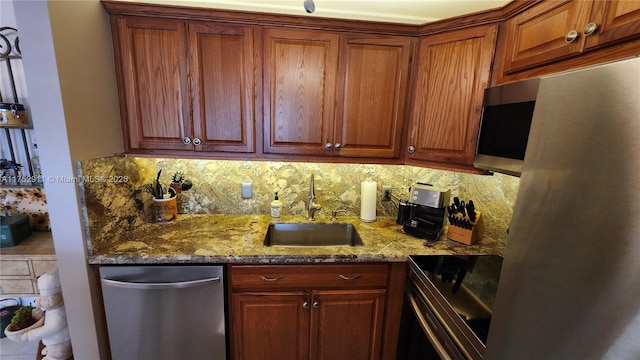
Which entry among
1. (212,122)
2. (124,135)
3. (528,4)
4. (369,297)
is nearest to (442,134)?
(528,4)

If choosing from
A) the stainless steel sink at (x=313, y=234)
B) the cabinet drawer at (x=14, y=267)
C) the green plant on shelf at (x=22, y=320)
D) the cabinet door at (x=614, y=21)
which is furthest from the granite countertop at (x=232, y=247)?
the cabinet door at (x=614, y=21)

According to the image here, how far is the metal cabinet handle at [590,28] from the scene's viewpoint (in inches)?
32.3

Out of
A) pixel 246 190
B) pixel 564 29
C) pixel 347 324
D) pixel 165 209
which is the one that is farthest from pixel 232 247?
pixel 564 29

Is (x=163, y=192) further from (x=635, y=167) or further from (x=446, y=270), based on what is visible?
(x=635, y=167)

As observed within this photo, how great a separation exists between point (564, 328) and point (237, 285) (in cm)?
132

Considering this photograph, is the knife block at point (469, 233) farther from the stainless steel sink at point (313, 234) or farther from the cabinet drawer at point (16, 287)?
the cabinet drawer at point (16, 287)

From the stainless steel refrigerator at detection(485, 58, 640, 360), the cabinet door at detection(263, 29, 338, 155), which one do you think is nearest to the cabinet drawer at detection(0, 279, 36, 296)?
the cabinet door at detection(263, 29, 338, 155)

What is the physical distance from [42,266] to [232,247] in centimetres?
138

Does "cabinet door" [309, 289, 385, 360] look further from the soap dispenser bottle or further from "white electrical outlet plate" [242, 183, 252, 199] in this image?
"white electrical outlet plate" [242, 183, 252, 199]

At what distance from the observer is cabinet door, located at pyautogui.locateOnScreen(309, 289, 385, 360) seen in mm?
1440

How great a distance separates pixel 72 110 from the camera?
3.79ft

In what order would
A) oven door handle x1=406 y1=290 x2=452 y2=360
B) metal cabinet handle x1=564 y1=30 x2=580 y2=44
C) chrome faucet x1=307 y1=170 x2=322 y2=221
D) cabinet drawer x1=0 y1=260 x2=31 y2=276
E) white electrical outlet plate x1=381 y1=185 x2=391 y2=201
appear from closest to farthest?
1. metal cabinet handle x1=564 y1=30 x2=580 y2=44
2. oven door handle x1=406 y1=290 x2=452 y2=360
3. cabinet drawer x1=0 y1=260 x2=31 y2=276
4. chrome faucet x1=307 y1=170 x2=322 y2=221
5. white electrical outlet plate x1=381 y1=185 x2=391 y2=201

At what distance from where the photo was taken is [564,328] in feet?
1.70

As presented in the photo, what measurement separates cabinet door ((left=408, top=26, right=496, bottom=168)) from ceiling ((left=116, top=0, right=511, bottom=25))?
0.22 metres
